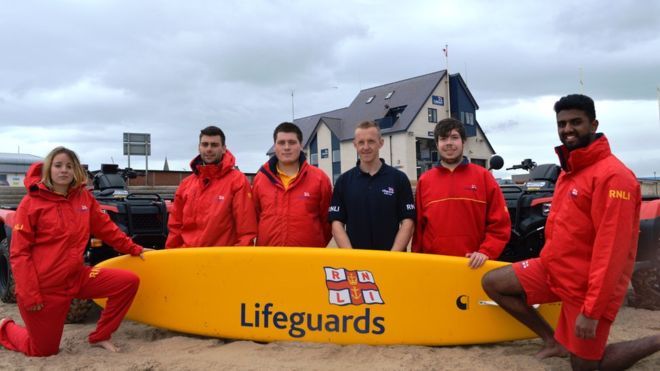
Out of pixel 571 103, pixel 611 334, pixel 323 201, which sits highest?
pixel 571 103

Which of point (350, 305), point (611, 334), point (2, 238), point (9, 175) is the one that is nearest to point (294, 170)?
point (350, 305)

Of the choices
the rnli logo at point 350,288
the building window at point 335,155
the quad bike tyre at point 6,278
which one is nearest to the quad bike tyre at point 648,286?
the rnli logo at point 350,288

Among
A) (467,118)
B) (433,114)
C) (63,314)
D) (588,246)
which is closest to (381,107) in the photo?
(433,114)

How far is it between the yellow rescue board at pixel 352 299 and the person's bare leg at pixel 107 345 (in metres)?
0.69

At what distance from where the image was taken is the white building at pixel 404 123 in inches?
1135

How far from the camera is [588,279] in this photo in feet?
9.27

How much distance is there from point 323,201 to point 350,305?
2.70 ft

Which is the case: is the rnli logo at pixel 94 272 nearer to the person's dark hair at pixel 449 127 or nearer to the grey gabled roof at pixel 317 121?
the person's dark hair at pixel 449 127

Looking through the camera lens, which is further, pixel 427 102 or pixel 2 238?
pixel 427 102

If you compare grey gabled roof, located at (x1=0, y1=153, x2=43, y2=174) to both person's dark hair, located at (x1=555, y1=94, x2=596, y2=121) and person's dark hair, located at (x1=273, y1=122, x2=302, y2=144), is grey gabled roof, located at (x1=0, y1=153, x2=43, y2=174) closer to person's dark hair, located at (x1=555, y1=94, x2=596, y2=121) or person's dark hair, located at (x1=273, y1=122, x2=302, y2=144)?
person's dark hair, located at (x1=273, y1=122, x2=302, y2=144)

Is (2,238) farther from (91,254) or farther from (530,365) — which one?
(530,365)

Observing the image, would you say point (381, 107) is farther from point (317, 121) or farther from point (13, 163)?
point (13, 163)

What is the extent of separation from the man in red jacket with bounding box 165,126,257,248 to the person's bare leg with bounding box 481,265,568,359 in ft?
5.98

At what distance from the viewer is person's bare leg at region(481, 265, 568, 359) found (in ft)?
11.0
